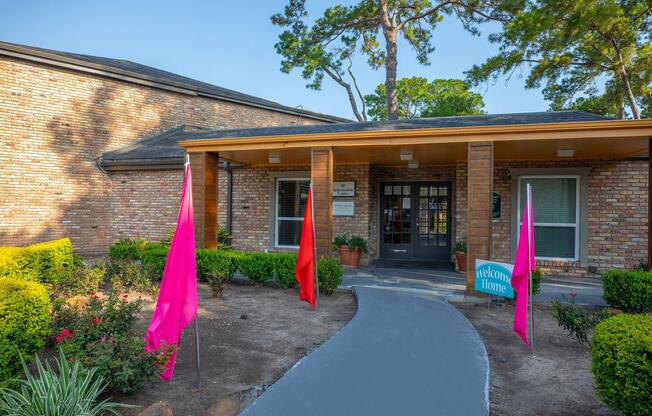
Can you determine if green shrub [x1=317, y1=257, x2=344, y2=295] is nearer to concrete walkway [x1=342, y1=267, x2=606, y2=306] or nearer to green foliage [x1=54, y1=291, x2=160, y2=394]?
concrete walkway [x1=342, y1=267, x2=606, y2=306]

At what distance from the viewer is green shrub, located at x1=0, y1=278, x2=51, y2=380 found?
10.4ft

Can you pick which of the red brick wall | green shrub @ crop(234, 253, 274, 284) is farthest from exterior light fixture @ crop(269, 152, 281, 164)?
the red brick wall

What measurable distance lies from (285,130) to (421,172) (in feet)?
12.7

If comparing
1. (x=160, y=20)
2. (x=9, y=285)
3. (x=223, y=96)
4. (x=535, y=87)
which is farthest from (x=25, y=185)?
(x=535, y=87)

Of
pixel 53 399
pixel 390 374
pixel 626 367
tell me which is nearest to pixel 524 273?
pixel 626 367

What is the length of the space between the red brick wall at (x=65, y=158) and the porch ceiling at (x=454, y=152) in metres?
4.15

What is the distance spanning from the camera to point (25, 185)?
1150 centimetres

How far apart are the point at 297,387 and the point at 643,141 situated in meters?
7.47

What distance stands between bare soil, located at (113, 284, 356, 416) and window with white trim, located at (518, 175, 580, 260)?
5.12 m

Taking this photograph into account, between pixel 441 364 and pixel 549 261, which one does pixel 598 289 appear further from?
pixel 441 364

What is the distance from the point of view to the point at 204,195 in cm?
856

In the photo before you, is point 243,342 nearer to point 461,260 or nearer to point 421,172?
point 461,260

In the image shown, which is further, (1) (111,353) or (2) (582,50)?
(2) (582,50)

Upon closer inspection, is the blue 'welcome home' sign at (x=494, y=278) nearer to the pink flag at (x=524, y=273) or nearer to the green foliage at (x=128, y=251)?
the pink flag at (x=524, y=273)
